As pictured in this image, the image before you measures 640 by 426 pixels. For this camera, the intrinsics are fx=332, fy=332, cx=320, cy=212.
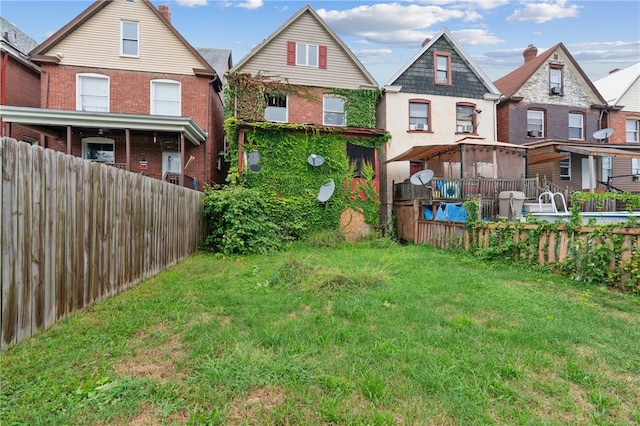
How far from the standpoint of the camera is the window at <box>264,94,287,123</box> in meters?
15.3

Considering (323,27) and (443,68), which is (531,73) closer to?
(443,68)

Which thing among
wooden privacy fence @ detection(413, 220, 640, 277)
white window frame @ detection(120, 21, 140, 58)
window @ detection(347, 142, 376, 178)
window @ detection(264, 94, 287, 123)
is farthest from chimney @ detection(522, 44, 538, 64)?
white window frame @ detection(120, 21, 140, 58)

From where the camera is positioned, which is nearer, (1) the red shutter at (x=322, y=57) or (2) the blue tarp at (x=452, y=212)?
(2) the blue tarp at (x=452, y=212)

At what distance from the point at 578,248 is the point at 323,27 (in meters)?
14.5

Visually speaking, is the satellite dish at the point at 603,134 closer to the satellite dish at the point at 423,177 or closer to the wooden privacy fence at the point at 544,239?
the satellite dish at the point at 423,177

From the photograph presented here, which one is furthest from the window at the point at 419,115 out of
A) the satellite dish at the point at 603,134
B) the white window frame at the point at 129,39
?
the white window frame at the point at 129,39

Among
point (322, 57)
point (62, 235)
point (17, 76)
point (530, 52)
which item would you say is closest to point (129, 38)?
point (17, 76)

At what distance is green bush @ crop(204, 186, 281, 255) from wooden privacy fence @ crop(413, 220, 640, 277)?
207 inches

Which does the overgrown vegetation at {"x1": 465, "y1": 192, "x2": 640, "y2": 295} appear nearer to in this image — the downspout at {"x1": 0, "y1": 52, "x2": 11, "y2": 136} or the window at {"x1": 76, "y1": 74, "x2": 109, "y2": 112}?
the window at {"x1": 76, "y1": 74, "x2": 109, "y2": 112}

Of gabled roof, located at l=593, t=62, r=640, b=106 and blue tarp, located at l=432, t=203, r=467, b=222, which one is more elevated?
gabled roof, located at l=593, t=62, r=640, b=106

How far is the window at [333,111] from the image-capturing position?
15883mm

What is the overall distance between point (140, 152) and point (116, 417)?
545 inches

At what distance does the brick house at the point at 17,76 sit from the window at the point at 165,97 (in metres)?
4.71

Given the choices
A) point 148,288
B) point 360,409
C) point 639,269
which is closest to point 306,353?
point 360,409
